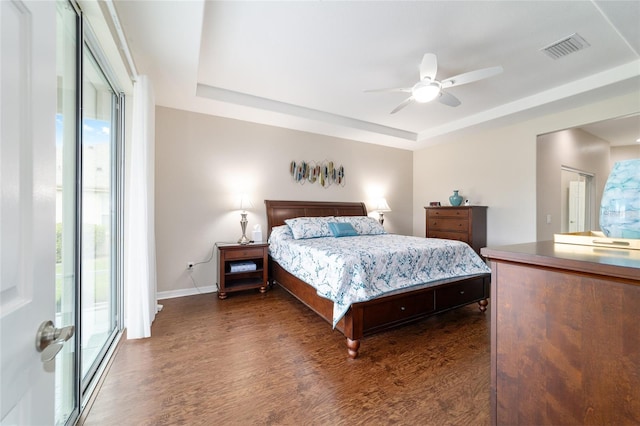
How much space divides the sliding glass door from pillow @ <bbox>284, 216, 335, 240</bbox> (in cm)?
195

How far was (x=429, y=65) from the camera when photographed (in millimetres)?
2311

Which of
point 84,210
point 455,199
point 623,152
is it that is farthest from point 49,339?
point 623,152

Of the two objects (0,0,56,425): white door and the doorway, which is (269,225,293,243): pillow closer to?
(0,0,56,425): white door

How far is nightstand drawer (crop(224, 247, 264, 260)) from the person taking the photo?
3.37 metres

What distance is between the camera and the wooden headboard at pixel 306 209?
4043 mm

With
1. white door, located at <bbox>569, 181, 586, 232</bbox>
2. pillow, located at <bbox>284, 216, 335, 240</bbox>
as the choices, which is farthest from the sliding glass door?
white door, located at <bbox>569, 181, 586, 232</bbox>

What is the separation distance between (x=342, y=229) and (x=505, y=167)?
2826mm

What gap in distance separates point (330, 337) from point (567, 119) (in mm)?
4161

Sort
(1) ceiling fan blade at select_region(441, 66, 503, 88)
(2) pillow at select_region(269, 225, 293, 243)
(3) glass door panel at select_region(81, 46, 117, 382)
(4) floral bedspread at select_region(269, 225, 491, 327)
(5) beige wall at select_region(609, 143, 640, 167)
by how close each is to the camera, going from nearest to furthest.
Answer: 1. (3) glass door panel at select_region(81, 46, 117, 382)
2. (4) floral bedspread at select_region(269, 225, 491, 327)
3. (1) ceiling fan blade at select_region(441, 66, 503, 88)
4. (2) pillow at select_region(269, 225, 293, 243)
5. (5) beige wall at select_region(609, 143, 640, 167)

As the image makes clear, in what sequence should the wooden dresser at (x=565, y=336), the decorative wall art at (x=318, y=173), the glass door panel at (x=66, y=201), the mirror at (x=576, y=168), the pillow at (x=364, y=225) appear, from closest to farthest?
the wooden dresser at (x=565, y=336) → the glass door panel at (x=66, y=201) → the mirror at (x=576, y=168) → the pillow at (x=364, y=225) → the decorative wall art at (x=318, y=173)

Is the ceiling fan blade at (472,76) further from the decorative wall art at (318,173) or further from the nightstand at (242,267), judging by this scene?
the nightstand at (242,267)

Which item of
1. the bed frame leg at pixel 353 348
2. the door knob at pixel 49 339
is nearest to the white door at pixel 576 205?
the bed frame leg at pixel 353 348

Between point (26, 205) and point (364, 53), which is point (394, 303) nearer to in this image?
point (26, 205)

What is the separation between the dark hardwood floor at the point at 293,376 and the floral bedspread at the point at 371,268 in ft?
1.49
